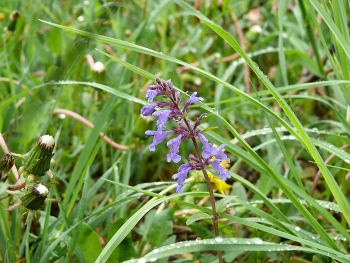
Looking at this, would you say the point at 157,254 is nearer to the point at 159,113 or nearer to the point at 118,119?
the point at 159,113

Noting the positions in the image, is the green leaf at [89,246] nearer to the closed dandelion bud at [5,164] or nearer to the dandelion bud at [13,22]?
the closed dandelion bud at [5,164]

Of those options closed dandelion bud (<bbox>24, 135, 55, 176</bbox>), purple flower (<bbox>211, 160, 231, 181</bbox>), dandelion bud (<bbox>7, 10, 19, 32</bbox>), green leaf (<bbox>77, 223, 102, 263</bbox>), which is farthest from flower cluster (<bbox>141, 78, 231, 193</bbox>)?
dandelion bud (<bbox>7, 10, 19, 32</bbox>)

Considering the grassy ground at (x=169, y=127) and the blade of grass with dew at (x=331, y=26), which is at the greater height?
the blade of grass with dew at (x=331, y=26)

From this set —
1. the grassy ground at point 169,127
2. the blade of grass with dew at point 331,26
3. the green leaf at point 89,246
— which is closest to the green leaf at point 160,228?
the grassy ground at point 169,127

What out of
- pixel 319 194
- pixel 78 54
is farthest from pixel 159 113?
pixel 319 194

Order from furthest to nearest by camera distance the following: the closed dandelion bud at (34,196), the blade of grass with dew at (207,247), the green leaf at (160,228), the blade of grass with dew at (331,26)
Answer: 1. the green leaf at (160,228)
2. the blade of grass with dew at (331,26)
3. the closed dandelion bud at (34,196)
4. the blade of grass with dew at (207,247)

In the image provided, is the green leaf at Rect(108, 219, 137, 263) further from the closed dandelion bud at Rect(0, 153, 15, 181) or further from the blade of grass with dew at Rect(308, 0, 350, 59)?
the blade of grass with dew at Rect(308, 0, 350, 59)
